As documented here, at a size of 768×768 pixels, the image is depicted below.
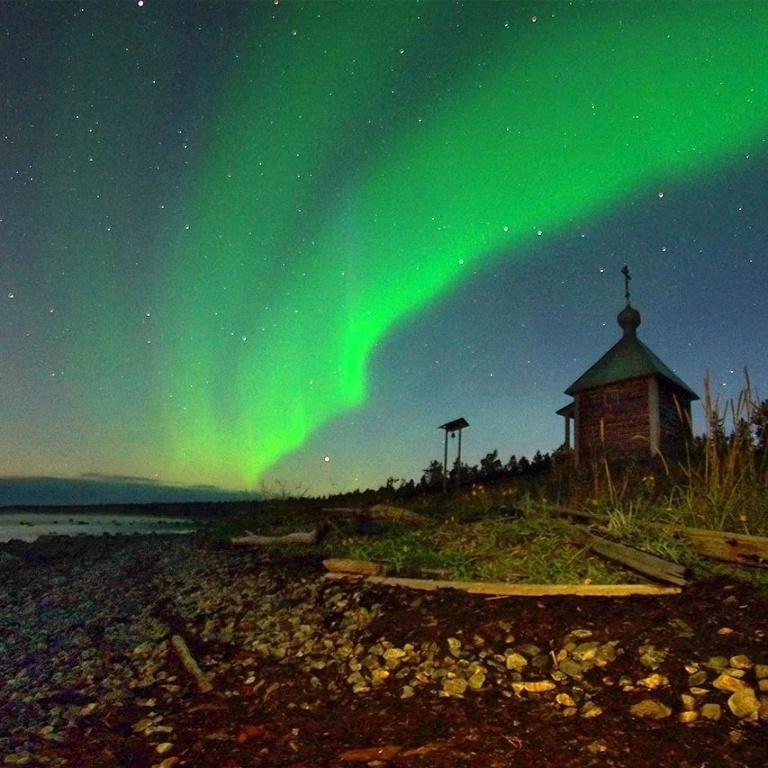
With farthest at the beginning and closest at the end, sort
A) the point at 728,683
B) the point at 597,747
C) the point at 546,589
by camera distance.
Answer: the point at 546,589, the point at 728,683, the point at 597,747

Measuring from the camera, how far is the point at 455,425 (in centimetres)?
2944

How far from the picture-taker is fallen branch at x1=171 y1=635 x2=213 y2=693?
5590 millimetres

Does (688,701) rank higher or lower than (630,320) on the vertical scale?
lower

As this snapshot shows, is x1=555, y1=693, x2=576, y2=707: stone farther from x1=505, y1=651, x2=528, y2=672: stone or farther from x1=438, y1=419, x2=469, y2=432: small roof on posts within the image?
x1=438, y1=419, x2=469, y2=432: small roof on posts

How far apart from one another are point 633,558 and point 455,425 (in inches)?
889

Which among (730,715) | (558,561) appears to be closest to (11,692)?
(558,561)

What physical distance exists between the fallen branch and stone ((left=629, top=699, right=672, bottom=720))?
149 inches

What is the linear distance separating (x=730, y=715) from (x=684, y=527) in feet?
12.0

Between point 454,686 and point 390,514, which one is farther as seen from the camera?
point 390,514

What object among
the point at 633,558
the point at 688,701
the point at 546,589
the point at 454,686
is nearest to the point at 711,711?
the point at 688,701

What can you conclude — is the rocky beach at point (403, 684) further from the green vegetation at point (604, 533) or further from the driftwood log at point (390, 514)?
the driftwood log at point (390, 514)

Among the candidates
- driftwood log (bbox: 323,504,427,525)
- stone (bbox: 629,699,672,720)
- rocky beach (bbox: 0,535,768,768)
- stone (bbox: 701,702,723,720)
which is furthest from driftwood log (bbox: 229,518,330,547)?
stone (bbox: 701,702,723,720)

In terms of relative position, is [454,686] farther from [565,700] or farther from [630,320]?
[630,320]

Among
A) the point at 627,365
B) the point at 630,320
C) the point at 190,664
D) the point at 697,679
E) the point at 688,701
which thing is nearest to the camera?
the point at 688,701
